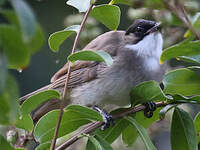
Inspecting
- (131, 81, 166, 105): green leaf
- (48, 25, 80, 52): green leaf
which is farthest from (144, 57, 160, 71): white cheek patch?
(48, 25, 80, 52): green leaf

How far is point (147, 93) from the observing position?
1.35 m

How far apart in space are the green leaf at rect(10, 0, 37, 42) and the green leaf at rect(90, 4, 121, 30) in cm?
78

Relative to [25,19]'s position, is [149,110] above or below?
below

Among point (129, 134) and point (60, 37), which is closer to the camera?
point (60, 37)

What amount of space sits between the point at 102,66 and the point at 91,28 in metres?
0.36

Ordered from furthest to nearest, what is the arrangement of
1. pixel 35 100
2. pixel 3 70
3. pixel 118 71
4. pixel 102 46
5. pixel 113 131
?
pixel 102 46 → pixel 118 71 → pixel 113 131 → pixel 35 100 → pixel 3 70

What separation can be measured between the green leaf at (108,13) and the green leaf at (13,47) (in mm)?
787

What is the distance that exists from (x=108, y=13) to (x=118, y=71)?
3.17ft

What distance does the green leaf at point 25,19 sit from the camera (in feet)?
1.53

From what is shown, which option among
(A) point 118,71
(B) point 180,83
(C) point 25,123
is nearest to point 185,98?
(B) point 180,83

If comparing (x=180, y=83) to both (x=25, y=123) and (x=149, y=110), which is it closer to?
(x=149, y=110)

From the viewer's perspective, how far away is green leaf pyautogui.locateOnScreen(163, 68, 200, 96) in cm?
125

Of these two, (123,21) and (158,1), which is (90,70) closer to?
(158,1)

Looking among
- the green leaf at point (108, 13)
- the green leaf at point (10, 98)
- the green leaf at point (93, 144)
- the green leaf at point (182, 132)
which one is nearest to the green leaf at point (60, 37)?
the green leaf at point (108, 13)
